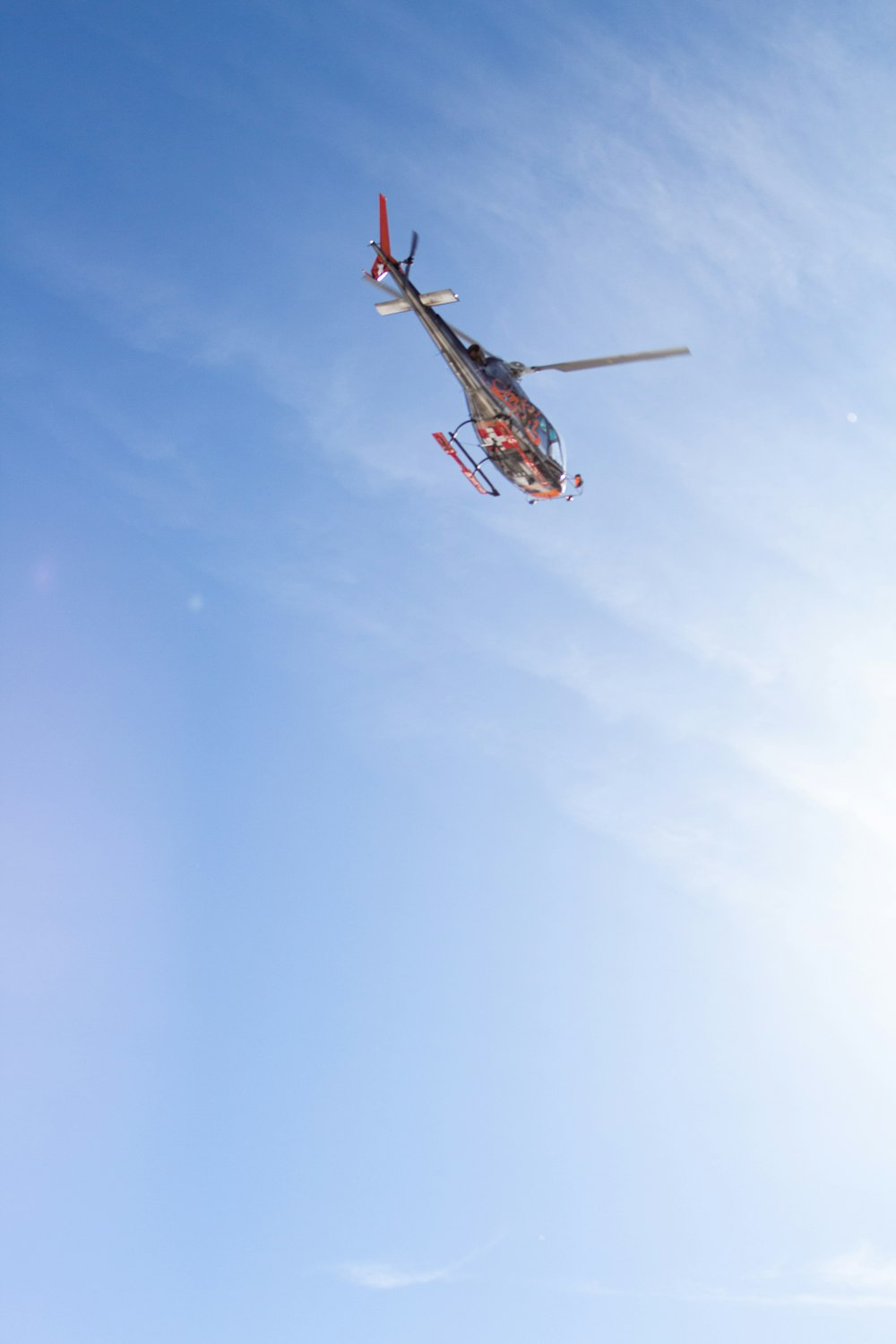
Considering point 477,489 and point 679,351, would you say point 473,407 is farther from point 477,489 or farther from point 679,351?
point 679,351

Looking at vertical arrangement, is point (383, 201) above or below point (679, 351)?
above

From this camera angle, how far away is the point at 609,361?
189ft

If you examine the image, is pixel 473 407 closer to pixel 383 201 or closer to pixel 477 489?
pixel 477 489

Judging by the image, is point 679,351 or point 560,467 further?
point 560,467

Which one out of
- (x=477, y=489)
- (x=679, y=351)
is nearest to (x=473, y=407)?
(x=477, y=489)

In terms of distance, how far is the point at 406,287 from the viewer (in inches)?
2288

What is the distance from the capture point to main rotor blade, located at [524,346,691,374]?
5609cm

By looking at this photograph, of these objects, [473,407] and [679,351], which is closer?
[679,351]

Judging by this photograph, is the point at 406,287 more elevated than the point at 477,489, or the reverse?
the point at 406,287

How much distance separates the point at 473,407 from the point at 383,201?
10.9 m

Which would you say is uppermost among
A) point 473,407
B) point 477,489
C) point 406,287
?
point 406,287

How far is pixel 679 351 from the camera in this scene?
55.7m

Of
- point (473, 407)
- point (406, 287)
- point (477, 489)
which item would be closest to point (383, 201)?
point (406, 287)

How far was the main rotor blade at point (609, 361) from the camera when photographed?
56094 mm
